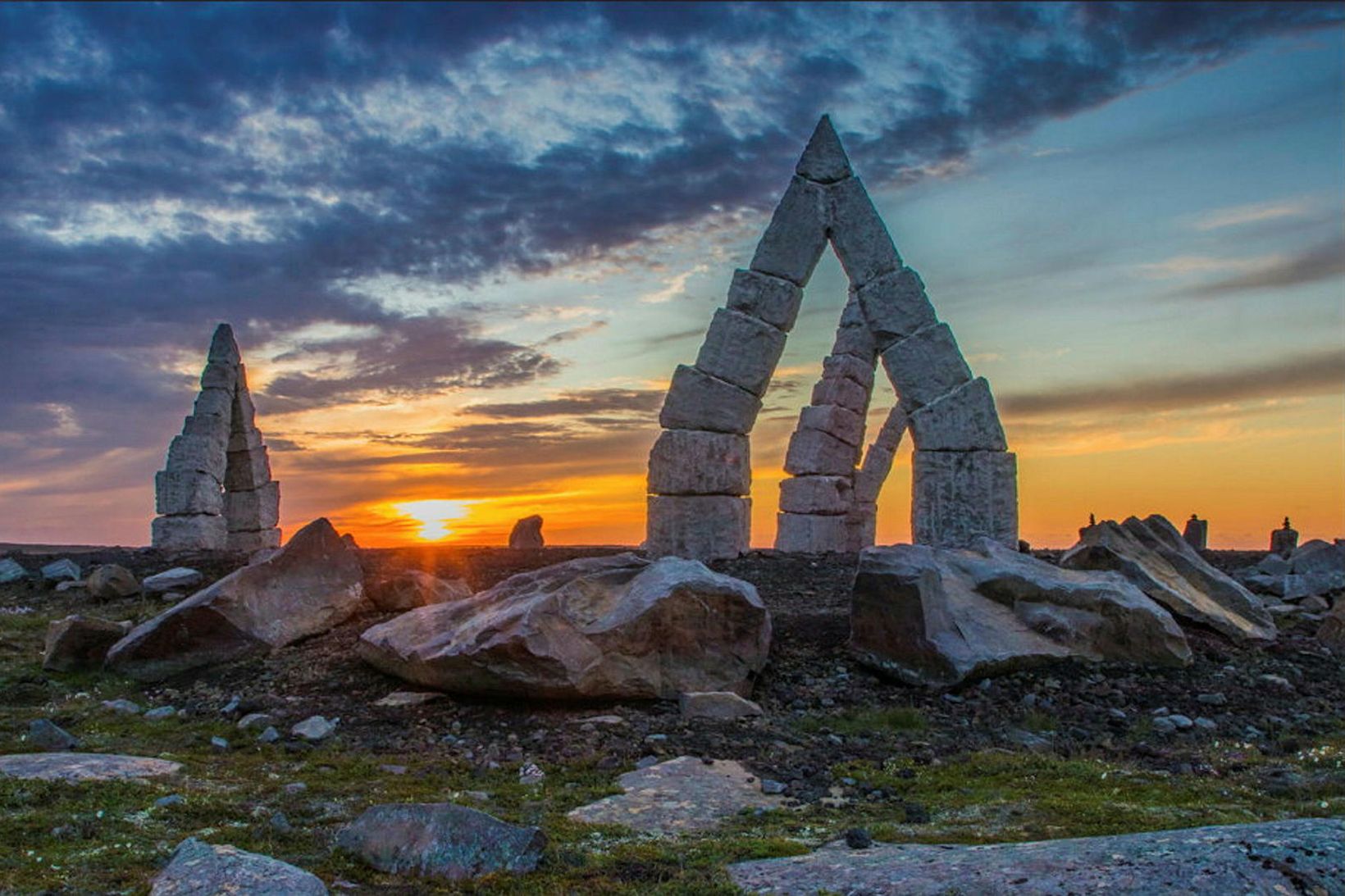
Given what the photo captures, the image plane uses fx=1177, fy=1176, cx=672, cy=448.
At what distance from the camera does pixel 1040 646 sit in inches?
376

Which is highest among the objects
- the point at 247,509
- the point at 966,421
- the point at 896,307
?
the point at 896,307

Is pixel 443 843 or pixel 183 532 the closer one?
pixel 443 843

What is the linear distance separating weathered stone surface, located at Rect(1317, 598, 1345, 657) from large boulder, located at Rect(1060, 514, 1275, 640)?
18.7 inches

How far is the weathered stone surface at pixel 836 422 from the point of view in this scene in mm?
23438

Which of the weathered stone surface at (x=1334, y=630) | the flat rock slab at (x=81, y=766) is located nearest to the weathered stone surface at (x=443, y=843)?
the flat rock slab at (x=81, y=766)

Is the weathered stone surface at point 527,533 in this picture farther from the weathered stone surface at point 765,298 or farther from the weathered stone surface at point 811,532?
the weathered stone surface at point 765,298

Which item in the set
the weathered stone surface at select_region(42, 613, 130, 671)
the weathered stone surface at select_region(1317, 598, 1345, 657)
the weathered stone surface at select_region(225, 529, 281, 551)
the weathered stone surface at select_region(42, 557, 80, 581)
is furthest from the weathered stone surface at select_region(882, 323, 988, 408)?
the weathered stone surface at select_region(225, 529, 281, 551)

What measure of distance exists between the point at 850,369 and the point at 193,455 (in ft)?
42.4

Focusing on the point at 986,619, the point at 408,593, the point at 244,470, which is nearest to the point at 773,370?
the point at 408,593

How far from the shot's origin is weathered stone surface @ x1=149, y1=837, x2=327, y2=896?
4328 millimetres

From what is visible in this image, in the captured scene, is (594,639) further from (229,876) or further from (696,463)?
(696,463)

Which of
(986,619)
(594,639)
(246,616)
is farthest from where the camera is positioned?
(246,616)

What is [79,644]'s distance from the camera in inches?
420

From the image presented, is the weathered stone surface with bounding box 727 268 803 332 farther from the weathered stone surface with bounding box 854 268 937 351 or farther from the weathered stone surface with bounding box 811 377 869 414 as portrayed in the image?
the weathered stone surface with bounding box 811 377 869 414
